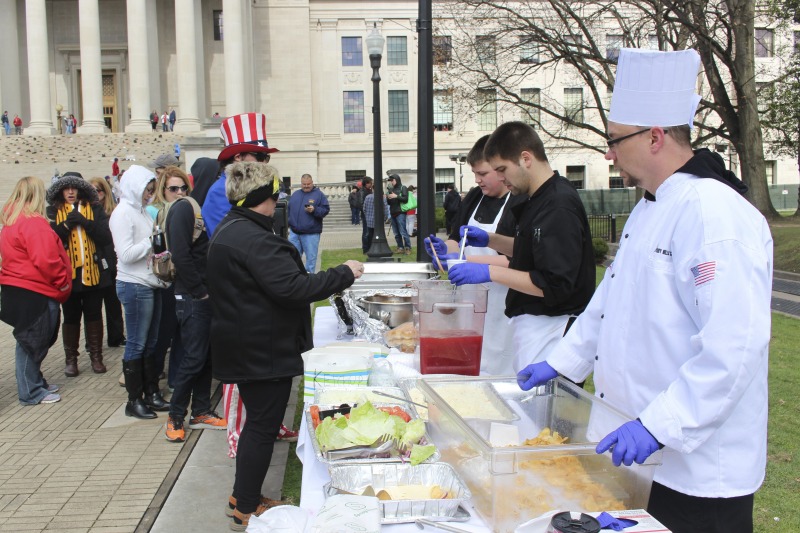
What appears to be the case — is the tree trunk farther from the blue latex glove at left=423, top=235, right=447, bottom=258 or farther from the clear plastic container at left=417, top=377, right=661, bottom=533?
the clear plastic container at left=417, top=377, right=661, bottom=533

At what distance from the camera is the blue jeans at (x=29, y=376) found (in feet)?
22.6

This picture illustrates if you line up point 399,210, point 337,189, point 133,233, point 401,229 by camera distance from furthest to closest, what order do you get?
point 337,189 → point 401,229 → point 399,210 → point 133,233

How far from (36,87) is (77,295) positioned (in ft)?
148

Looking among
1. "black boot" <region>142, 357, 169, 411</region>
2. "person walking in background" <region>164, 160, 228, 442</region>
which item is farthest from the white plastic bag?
"black boot" <region>142, 357, 169, 411</region>

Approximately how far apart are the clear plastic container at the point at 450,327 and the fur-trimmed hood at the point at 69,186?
5.63 metres

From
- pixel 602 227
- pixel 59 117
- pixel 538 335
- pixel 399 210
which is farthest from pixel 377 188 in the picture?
pixel 59 117

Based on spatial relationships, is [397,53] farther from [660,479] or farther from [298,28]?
[660,479]

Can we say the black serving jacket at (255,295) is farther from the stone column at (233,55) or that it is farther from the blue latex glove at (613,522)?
the stone column at (233,55)

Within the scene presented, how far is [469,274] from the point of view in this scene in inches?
141

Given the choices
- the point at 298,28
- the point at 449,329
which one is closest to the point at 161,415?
the point at 449,329

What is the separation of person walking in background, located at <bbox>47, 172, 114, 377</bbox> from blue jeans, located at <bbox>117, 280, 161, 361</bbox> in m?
1.72

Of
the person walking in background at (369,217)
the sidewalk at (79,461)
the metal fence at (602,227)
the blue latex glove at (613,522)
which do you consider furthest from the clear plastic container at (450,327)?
the metal fence at (602,227)

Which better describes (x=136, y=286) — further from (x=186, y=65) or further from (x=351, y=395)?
(x=186, y=65)

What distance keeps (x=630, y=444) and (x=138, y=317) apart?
17.4ft
